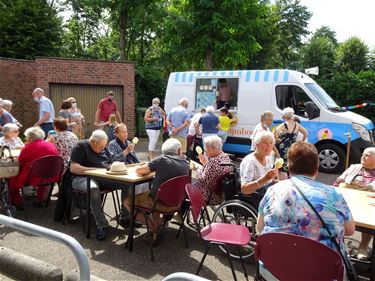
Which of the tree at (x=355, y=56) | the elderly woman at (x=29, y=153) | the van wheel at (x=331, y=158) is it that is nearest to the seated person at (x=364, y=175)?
the elderly woman at (x=29, y=153)

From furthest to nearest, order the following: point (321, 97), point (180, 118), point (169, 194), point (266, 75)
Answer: point (266, 75) → point (180, 118) → point (321, 97) → point (169, 194)

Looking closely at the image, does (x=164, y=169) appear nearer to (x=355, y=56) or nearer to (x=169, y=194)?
(x=169, y=194)

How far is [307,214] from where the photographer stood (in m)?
2.45

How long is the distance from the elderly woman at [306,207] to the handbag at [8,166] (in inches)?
158

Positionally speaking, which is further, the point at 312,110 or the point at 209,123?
the point at 312,110

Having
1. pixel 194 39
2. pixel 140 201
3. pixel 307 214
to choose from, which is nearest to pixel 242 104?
pixel 140 201

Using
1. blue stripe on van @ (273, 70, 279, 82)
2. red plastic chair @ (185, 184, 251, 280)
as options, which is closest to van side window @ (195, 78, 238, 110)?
blue stripe on van @ (273, 70, 279, 82)

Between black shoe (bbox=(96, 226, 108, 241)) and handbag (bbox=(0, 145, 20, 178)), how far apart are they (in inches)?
61.4

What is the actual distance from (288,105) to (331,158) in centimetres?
165

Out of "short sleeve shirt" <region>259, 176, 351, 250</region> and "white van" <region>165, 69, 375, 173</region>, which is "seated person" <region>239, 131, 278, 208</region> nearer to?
"short sleeve shirt" <region>259, 176, 351, 250</region>

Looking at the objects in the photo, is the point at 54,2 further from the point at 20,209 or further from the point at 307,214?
the point at 307,214

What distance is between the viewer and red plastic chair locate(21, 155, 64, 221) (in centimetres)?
520

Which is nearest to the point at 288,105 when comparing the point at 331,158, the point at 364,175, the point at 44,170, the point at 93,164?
the point at 331,158

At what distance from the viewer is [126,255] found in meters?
4.32
